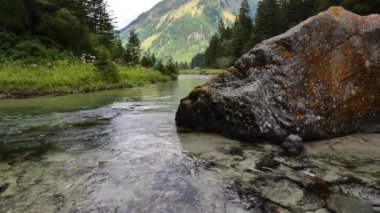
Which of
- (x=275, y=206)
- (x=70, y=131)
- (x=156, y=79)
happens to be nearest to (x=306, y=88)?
(x=275, y=206)

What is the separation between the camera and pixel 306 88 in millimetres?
8875

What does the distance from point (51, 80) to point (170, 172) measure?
1869cm

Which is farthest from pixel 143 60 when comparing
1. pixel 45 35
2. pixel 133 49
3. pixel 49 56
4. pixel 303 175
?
pixel 303 175

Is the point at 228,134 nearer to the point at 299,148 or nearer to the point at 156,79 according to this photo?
the point at 299,148

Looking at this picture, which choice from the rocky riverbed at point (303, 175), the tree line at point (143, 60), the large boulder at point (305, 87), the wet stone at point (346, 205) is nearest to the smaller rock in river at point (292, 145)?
the rocky riverbed at point (303, 175)

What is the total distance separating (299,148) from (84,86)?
733 inches

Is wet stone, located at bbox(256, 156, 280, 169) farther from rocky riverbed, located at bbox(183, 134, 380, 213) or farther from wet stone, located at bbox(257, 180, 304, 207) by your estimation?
wet stone, located at bbox(257, 180, 304, 207)

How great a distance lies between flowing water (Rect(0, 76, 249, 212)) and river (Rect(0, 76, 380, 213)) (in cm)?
2

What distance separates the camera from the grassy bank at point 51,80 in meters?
20.6

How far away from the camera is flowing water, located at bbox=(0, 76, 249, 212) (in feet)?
16.4

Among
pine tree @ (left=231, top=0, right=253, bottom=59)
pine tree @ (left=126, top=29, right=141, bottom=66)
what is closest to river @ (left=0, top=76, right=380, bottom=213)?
pine tree @ (left=126, top=29, right=141, bottom=66)

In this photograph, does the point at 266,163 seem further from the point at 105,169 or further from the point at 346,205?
the point at 105,169

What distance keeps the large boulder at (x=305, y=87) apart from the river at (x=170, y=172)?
46cm

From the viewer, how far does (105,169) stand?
6.39 metres
